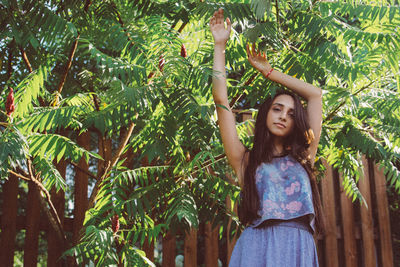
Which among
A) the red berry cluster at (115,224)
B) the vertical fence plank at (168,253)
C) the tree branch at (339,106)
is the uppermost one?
the tree branch at (339,106)

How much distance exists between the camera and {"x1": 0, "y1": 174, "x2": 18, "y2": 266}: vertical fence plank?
3.56 meters

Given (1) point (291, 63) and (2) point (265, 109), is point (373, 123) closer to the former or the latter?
(1) point (291, 63)

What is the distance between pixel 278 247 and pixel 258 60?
3.20 ft

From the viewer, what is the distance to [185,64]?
2.43m

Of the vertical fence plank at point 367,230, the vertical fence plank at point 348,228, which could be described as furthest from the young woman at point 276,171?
the vertical fence plank at point 367,230

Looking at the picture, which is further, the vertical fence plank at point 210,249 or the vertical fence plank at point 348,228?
the vertical fence plank at point 348,228

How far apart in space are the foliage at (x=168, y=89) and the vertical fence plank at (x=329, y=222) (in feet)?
5.54

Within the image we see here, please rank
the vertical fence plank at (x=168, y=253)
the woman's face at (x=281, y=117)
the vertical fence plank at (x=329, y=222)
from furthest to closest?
the vertical fence plank at (x=329, y=222) < the vertical fence plank at (x=168, y=253) < the woman's face at (x=281, y=117)

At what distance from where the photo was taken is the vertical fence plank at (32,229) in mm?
3602

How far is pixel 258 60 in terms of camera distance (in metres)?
2.48

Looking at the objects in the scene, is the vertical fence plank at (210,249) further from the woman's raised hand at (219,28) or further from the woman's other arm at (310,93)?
the woman's raised hand at (219,28)

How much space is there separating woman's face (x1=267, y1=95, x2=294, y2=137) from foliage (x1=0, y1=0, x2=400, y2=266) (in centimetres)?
31

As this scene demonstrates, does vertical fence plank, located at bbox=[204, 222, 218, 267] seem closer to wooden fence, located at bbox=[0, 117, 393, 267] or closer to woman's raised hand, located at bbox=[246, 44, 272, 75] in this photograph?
wooden fence, located at bbox=[0, 117, 393, 267]

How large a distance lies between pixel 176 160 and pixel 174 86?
1.51 feet
